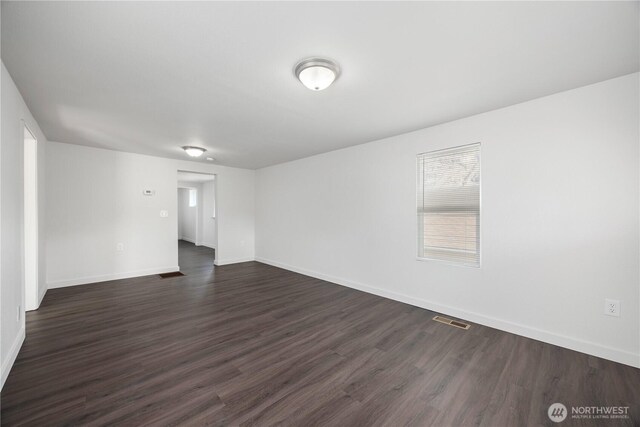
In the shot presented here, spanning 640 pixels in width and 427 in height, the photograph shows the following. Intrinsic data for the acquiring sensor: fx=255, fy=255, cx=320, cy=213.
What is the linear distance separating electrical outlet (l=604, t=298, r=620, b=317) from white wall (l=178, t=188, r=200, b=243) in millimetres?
10374

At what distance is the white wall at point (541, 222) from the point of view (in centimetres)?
218

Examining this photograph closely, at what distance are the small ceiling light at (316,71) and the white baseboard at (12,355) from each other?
3107mm

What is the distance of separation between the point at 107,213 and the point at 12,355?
315 centimetres

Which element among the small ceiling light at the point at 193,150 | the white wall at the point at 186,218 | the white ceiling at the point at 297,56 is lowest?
the white wall at the point at 186,218

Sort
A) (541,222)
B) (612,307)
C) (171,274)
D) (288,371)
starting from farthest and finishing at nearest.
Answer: (171,274)
(541,222)
(612,307)
(288,371)

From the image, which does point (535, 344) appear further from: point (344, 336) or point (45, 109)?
point (45, 109)

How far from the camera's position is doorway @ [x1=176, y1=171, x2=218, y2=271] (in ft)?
27.1

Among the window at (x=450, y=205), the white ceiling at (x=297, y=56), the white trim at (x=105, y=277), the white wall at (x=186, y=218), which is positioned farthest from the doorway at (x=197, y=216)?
the window at (x=450, y=205)

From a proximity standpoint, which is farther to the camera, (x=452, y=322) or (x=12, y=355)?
(x=452, y=322)

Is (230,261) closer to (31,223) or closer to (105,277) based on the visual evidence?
(105,277)
